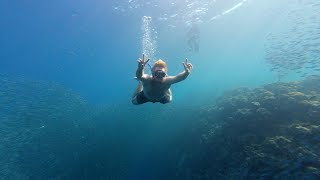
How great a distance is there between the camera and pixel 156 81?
20.2ft

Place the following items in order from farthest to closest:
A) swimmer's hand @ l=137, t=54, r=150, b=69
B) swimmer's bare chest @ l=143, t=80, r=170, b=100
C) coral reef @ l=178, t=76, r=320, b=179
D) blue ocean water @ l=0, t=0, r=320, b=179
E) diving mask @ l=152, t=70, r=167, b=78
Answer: blue ocean water @ l=0, t=0, r=320, b=179, coral reef @ l=178, t=76, r=320, b=179, swimmer's bare chest @ l=143, t=80, r=170, b=100, diving mask @ l=152, t=70, r=167, b=78, swimmer's hand @ l=137, t=54, r=150, b=69

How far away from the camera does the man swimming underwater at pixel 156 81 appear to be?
5832 mm

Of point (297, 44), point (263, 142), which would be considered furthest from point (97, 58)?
point (263, 142)

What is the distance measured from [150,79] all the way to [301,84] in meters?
19.1

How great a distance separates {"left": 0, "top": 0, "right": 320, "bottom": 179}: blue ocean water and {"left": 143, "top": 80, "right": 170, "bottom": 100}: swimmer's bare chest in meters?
8.60

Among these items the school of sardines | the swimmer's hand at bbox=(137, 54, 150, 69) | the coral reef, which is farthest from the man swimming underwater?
the school of sardines

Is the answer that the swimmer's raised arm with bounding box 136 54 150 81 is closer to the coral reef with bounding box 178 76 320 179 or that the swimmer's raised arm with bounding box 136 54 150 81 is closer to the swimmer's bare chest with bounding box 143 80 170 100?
the swimmer's bare chest with bounding box 143 80 170 100

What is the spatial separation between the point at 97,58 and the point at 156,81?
45240mm

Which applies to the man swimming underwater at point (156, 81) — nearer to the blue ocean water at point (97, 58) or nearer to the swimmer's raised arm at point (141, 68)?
the swimmer's raised arm at point (141, 68)

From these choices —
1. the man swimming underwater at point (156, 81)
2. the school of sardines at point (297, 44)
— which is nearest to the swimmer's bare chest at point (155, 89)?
the man swimming underwater at point (156, 81)

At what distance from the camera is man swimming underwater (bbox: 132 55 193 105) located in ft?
19.1

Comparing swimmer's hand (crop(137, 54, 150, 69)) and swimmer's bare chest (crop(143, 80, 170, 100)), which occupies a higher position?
swimmer's hand (crop(137, 54, 150, 69))

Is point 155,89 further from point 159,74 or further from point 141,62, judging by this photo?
point 141,62

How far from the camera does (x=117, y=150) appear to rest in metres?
21.4
